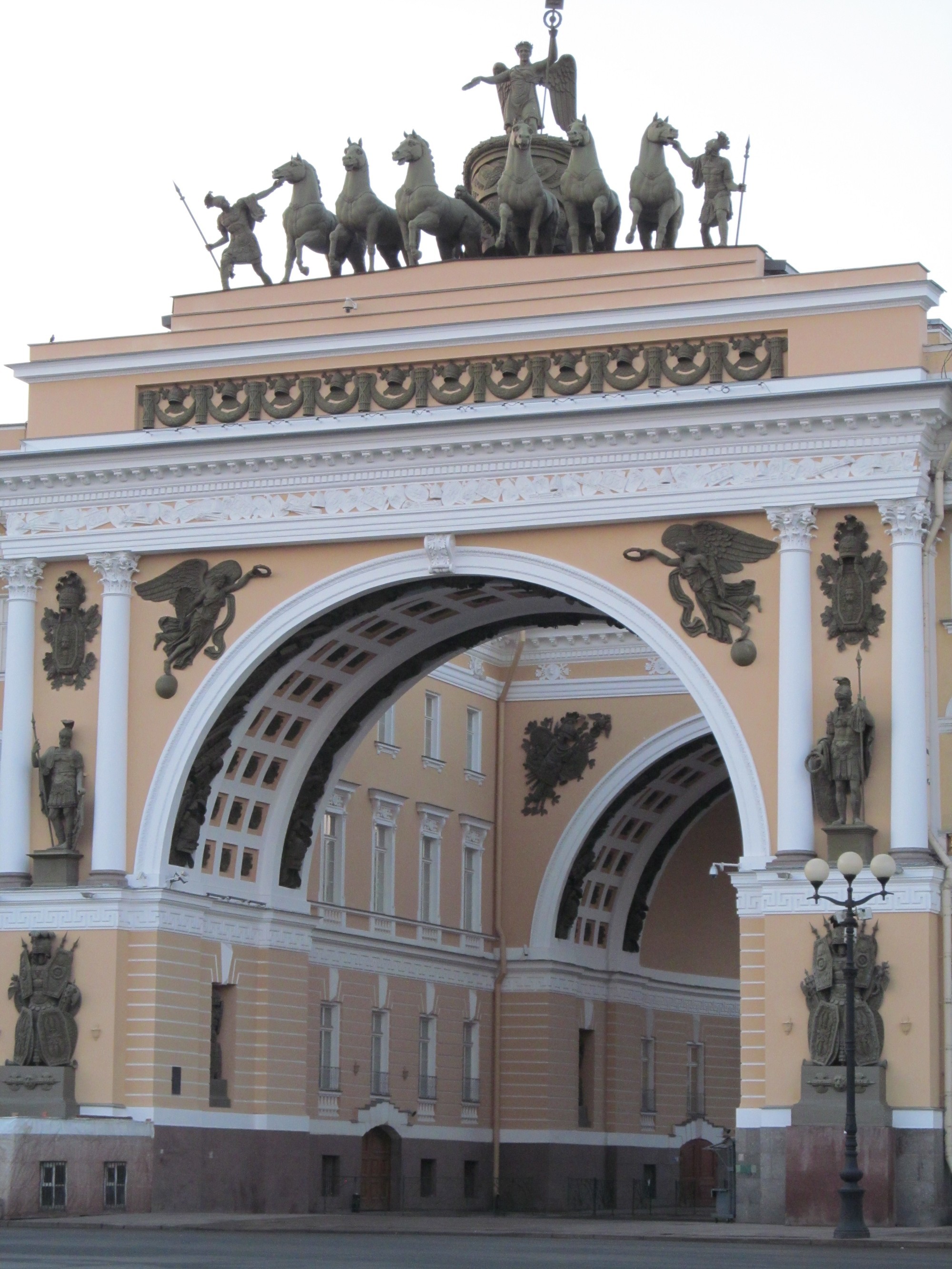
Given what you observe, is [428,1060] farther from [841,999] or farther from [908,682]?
[908,682]

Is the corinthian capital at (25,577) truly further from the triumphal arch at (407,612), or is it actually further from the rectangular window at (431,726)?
the rectangular window at (431,726)

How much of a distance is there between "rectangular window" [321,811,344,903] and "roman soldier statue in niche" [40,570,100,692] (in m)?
7.94

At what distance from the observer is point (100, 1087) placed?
3572 centimetres

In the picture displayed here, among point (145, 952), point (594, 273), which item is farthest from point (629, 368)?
point (145, 952)

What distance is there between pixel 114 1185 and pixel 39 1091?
2332 millimetres

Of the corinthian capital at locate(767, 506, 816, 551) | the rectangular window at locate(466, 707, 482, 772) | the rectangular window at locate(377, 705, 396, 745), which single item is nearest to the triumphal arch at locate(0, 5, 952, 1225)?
the corinthian capital at locate(767, 506, 816, 551)

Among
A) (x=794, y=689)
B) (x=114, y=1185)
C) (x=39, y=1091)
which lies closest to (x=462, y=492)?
(x=794, y=689)

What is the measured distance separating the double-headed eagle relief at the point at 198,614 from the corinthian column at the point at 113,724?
1.90ft

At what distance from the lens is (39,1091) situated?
117 feet

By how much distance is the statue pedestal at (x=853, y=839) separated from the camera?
32438 millimetres

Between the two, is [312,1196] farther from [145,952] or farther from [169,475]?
[169,475]

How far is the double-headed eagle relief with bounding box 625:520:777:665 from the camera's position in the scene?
111ft

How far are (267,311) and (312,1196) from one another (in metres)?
14.2

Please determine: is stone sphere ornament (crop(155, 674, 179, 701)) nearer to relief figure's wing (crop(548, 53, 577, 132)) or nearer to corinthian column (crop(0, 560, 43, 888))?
corinthian column (crop(0, 560, 43, 888))
